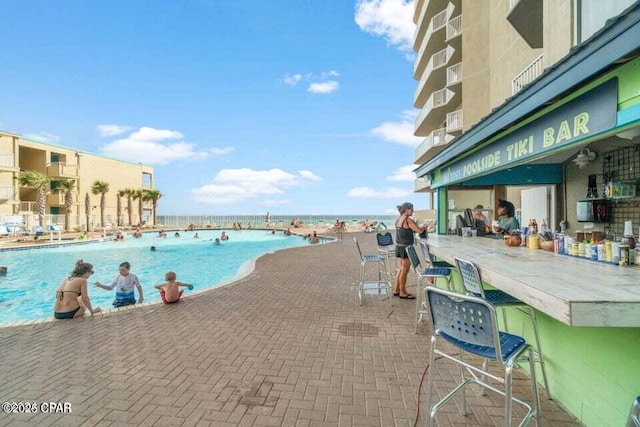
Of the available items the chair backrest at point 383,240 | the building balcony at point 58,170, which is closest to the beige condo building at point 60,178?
the building balcony at point 58,170

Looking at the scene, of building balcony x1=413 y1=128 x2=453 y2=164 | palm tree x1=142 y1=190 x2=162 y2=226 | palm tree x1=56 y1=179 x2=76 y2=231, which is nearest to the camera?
building balcony x1=413 y1=128 x2=453 y2=164

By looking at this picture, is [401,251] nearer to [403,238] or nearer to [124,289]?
[403,238]

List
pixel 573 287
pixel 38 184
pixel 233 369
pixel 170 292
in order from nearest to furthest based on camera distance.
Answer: pixel 573 287 → pixel 233 369 → pixel 170 292 → pixel 38 184

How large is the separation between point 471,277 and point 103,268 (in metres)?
16.2

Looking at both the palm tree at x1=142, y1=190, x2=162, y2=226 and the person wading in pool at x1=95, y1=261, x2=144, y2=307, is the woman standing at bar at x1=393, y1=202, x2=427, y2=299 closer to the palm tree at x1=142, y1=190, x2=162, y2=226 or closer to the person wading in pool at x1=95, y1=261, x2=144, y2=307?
the person wading in pool at x1=95, y1=261, x2=144, y2=307

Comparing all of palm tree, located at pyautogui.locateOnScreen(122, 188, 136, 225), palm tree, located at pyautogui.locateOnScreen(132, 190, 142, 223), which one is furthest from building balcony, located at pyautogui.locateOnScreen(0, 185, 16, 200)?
palm tree, located at pyautogui.locateOnScreen(132, 190, 142, 223)

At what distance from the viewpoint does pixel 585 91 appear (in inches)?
88.3

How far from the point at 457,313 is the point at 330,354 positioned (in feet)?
6.97

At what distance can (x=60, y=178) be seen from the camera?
30531mm

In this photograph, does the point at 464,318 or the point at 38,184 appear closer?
the point at 464,318

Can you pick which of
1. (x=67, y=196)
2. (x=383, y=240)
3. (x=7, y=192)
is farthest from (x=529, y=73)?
(x=67, y=196)

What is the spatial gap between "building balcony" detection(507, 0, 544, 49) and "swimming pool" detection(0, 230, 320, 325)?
9703 millimetres

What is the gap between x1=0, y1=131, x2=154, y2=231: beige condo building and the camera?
83.7 ft

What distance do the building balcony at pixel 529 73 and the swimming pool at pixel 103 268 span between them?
1021cm
